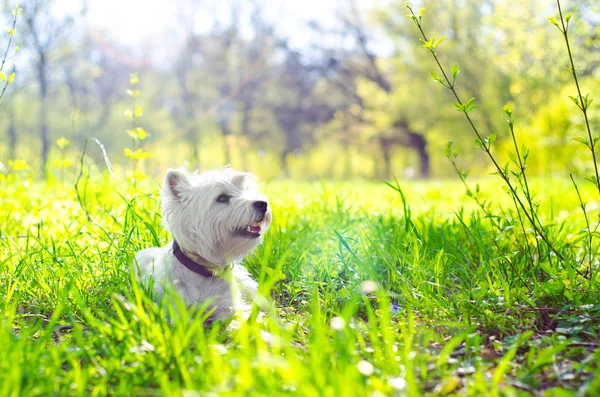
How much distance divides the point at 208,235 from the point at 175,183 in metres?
0.48

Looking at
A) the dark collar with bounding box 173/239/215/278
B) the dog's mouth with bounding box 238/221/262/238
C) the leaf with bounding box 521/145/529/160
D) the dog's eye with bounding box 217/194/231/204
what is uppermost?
the leaf with bounding box 521/145/529/160

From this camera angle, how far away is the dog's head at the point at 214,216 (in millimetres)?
3428

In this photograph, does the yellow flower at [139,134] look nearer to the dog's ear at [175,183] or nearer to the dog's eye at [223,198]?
the dog's ear at [175,183]

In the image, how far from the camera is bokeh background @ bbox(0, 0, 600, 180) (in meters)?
21.8

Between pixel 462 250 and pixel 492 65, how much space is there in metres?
27.3

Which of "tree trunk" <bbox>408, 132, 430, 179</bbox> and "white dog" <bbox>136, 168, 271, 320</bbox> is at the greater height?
"tree trunk" <bbox>408, 132, 430, 179</bbox>

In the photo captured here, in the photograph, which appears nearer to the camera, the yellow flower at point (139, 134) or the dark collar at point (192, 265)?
the dark collar at point (192, 265)

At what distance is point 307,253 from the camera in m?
4.56

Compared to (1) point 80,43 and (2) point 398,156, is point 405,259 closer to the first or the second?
(1) point 80,43

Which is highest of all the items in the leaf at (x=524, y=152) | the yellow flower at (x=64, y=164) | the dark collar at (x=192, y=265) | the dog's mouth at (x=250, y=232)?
the leaf at (x=524, y=152)

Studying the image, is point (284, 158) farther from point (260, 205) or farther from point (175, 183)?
point (260, 205)

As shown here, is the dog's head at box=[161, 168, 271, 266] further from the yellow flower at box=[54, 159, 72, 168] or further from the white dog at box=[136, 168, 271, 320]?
the yellow flower at box=[54, 159, 72, 168]

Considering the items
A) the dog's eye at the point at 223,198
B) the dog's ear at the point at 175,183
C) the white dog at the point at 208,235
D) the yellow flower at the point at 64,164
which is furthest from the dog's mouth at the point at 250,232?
the yellow flower at the point at 64,164

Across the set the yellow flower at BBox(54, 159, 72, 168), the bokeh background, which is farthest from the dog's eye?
the bokeh background
